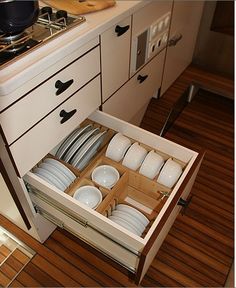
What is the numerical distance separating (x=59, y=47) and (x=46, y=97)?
0.48ft

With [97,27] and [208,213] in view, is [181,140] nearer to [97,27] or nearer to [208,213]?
[208,213]

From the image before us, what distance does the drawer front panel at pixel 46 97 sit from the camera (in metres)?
0.76

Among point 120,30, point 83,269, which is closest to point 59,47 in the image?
point 120,30

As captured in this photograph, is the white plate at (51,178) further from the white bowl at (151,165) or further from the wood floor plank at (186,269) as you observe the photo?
the wood floor plank at (186,269)

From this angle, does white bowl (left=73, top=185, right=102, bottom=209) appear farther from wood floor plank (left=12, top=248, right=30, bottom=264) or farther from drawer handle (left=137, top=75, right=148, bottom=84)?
drawer handle (left=137, top=75, right=148, bottom=84)

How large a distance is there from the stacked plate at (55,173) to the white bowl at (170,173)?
316 millimetres

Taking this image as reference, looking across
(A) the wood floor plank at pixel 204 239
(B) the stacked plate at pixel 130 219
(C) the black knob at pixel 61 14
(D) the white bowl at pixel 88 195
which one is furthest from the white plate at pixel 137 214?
(C) the black knob at pixel 61 14

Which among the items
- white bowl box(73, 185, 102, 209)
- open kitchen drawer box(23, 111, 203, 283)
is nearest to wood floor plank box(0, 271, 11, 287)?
open kitchen drawer box(23, 111, 203, 283)

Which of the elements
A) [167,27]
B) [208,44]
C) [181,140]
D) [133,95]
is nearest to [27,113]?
[133,95]

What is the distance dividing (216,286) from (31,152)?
903 millimetres

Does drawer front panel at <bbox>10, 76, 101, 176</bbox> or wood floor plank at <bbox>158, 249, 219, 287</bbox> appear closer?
drawer front panel at <bbox>10, 76, 101, 176</bbox>

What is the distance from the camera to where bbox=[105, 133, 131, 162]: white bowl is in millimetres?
1076

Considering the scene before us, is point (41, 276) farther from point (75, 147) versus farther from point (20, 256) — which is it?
point (75, 147)

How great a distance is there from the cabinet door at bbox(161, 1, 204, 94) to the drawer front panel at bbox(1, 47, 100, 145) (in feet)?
2.45
